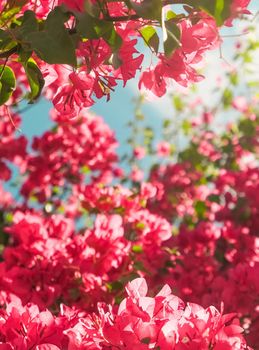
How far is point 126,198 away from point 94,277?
67 centimetres

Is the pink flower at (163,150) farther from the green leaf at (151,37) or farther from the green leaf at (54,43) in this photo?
the green leaf at (54,43)

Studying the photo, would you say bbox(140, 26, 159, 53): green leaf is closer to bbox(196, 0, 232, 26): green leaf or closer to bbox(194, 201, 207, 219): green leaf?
bbox(196, 0, 232, 26): green leaf

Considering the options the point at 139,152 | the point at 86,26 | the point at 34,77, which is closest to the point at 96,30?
the point at 86,26

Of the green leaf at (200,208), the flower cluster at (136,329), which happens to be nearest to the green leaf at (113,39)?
the flower cluster at (136,329)

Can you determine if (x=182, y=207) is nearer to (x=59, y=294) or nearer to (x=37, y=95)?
(x=59, y=294)

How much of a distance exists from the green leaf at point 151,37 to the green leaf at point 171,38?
0.35ft

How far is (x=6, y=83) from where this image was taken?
150 cm

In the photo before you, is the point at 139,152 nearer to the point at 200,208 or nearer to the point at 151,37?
the point at 200,208

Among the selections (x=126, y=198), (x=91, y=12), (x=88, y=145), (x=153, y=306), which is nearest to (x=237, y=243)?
(x=126, y=198)

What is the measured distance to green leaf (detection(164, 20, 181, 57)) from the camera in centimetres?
125

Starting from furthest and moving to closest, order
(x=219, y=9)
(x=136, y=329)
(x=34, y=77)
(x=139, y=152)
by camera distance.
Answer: (x=139, y=152) < (x=34, y=77) < (x=136, y=329) < (x=219, y=9)

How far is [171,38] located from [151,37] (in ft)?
0.41

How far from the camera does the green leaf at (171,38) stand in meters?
1.25

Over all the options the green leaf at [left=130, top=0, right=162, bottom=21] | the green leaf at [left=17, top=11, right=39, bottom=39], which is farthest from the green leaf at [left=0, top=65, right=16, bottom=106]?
the green leaf at [left=130, top=0, right=162, bottom=21]
